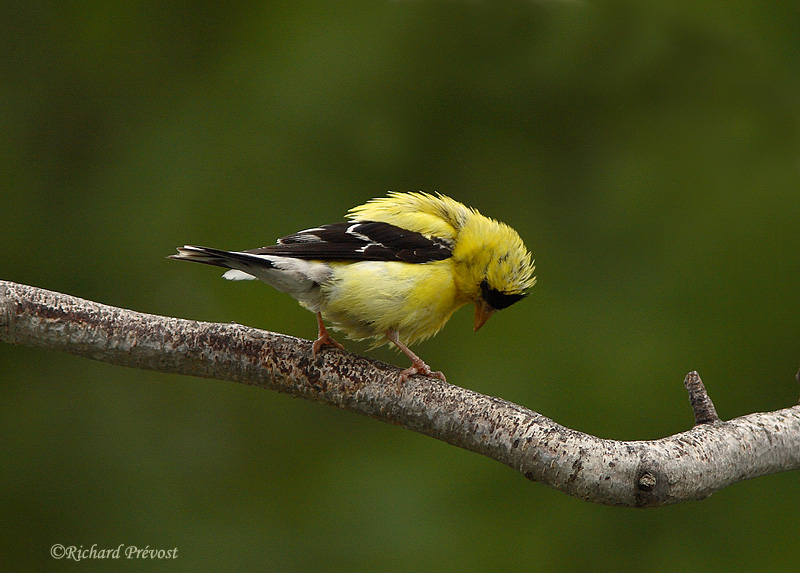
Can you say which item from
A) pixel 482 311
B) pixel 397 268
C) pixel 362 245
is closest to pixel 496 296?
pixel 482 311

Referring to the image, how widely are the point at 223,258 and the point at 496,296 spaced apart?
3.77 feet

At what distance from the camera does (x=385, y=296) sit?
2877 millimetres

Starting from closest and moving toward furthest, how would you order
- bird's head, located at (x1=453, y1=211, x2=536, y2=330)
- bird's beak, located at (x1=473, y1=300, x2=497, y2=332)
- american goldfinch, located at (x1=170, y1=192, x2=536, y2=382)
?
american goldfinch, located at (x1=170, y1=192, x2=536, y2=382)
bird's head, located at (x1=453, y1=211, x2=536, y2=330)
bird's beak, located at (x1=473, y1=300, x2=497, y2=332)

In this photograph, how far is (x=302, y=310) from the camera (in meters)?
4.58

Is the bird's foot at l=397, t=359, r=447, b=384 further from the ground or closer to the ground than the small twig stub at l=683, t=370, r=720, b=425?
further from the ground

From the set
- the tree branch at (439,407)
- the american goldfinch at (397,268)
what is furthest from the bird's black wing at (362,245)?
the tree branch at (439,407)

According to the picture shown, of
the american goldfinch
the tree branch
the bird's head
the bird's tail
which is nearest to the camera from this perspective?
the tree branch

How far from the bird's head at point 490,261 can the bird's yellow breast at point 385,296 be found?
0.07 meters

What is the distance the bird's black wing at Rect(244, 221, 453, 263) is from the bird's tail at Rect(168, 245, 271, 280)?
0.21 ft

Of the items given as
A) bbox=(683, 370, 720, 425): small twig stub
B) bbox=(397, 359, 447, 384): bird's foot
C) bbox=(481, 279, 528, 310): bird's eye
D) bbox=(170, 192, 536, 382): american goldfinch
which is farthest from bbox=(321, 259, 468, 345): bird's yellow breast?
bbox=(683, 370, 720, 425): small twig stub

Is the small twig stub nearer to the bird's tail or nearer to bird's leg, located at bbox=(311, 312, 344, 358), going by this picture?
bird's leg, located at bbox=(311, 312, 344, 358)

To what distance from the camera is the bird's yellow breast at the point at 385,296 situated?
2.87 m

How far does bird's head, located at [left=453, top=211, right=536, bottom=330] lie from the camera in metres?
3.09

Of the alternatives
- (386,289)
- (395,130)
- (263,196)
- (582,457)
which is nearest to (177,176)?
(263,196)
